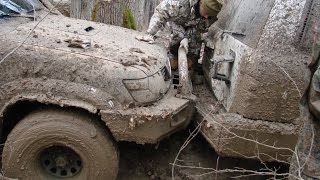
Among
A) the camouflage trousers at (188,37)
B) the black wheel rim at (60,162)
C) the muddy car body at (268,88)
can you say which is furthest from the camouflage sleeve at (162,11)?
the black wheel rim at (60,162)

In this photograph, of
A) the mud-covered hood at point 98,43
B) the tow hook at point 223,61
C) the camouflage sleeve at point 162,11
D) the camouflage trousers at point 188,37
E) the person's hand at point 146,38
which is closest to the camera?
the mud-covered hood at point 98,43

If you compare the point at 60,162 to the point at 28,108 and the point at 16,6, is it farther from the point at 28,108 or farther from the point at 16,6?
the point at 16,6

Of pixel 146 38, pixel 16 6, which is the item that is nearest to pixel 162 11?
pixel 146 38

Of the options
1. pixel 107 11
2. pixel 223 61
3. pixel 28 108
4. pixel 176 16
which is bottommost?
pixel 28 108

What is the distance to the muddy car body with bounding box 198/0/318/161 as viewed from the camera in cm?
364

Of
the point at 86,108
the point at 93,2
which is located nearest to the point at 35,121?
the point at 86,108

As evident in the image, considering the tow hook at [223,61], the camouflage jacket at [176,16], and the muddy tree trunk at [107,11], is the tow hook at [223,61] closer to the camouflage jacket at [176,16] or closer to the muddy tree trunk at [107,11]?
the camouflage jacket at [176,16]

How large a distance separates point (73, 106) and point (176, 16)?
236 centimetres

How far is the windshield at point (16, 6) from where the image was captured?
4.54m

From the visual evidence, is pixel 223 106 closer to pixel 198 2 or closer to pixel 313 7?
pixel 313 7

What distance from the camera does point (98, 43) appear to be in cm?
402

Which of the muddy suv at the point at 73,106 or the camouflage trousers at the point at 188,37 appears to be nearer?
the muddy suv at the point at 73,106

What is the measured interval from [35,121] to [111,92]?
680 millimetres

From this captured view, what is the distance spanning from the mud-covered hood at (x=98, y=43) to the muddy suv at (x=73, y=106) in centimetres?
1
